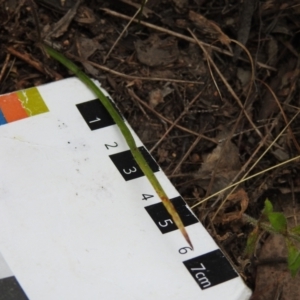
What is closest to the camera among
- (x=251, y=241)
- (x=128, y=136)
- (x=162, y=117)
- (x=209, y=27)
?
(x=251, y=241)

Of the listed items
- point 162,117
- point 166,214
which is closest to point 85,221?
point 166,214

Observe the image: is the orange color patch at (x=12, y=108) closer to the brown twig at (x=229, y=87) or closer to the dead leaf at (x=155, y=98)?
the dead leaf at (x=155, y=98)

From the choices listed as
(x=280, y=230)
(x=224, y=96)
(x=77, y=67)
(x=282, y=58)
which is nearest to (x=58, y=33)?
(x=77, y=67)

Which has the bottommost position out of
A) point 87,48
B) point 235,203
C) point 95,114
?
point 235,203

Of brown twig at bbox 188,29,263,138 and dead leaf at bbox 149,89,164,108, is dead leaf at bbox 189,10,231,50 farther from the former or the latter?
dead leaf at bbox 149,89,164,108

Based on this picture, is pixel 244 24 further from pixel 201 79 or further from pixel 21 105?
pixel 21 105

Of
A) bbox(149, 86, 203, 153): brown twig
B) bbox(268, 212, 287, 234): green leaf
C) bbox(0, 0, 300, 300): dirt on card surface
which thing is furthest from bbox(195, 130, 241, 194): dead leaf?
bbox(268, 212, 287, 234): green leaf

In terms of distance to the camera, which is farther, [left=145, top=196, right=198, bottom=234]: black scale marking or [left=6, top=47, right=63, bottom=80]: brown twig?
[left=6, top=47, right=63, bottom=80]: brown twig

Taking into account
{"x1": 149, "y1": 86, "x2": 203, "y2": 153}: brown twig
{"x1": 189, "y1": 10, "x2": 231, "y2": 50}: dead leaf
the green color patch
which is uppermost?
{"x1": 189, "y1": 10, "x2": 231, "y2": 50}: dead leaf
